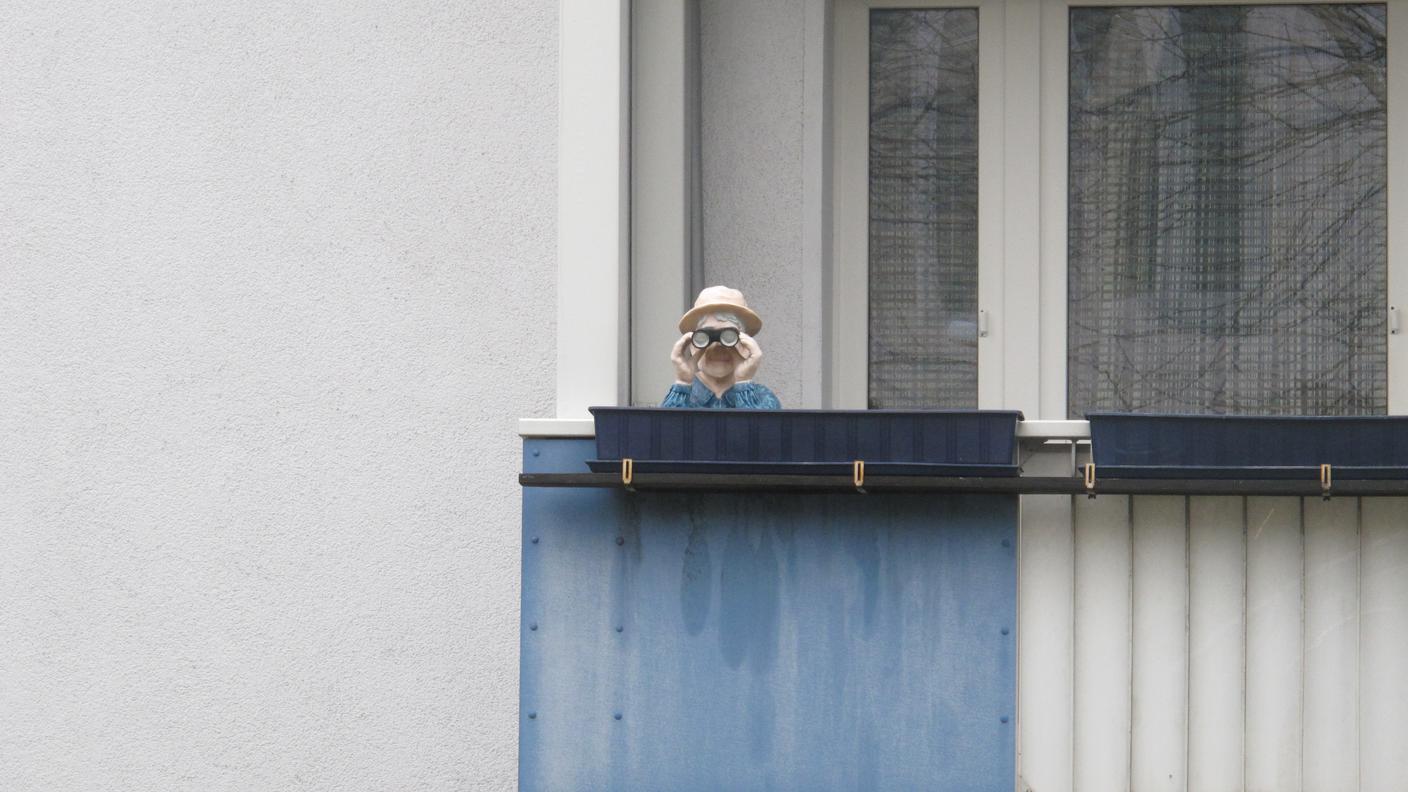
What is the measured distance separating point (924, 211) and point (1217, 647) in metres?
2.13

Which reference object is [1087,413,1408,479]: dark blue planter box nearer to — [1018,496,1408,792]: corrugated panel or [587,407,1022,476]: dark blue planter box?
[1018,496,1408,792]: corrugated panel

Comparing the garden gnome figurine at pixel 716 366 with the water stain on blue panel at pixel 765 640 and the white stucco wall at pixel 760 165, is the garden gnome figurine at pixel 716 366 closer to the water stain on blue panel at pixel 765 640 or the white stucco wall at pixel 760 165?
the water stain on blue panel at pixel 765 640

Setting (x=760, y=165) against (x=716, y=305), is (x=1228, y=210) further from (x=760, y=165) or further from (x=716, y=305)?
(x=716, y=305)

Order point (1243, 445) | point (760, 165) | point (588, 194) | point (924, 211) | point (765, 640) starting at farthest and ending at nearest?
point (924, 211), point (760, 165), point (588, 194), point (765, 640), point (1243, 445)

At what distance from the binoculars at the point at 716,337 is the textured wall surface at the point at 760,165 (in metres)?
1.20

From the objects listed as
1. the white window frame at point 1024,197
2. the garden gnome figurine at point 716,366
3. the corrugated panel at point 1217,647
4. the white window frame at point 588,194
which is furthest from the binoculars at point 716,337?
the white window frame at point 1024,197

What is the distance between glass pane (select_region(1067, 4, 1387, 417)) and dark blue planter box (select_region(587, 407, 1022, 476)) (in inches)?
68.8

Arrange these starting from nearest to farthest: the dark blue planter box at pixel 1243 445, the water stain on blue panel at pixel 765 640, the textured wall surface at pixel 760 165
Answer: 1. the dark blue planter box at pixel 1243 445
2. the water stain on blue panel at pixel 765 640
3. the textured wall surface at pixel 760 165

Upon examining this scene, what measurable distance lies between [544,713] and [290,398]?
1.97m

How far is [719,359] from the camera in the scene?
4.96 meters

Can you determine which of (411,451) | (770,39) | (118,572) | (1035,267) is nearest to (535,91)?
(770,39)

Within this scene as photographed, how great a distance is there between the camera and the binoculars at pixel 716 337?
488 cm

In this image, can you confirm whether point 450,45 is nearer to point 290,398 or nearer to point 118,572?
point 290,398

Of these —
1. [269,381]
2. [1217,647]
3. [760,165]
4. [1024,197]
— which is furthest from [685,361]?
[269,381]
